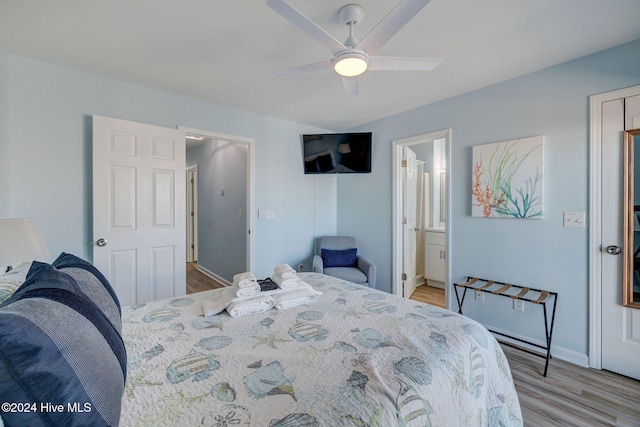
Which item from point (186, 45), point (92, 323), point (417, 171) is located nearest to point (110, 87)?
point (186, 45)

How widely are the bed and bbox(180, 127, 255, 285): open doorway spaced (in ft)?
A: 6.87

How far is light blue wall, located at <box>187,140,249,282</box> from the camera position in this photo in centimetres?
382

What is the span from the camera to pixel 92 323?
826mm

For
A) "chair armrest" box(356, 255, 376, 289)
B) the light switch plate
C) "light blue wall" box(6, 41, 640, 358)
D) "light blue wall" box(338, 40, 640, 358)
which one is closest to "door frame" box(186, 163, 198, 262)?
"light blue wall" box(6, 41, 640, 358)

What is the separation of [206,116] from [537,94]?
313 centimetres

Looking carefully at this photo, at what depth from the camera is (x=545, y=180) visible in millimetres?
2336

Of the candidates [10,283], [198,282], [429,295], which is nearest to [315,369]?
[10,283]

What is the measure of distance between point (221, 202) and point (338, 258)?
7.03 feet

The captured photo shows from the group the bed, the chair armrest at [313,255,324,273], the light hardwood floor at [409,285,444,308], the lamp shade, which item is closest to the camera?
the bed

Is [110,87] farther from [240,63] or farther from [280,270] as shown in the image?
[280,270]

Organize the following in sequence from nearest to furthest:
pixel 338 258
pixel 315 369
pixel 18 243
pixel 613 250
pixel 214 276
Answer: pixel 315 369 < pixel 18 243 < pixel 613 250 < pixel 338 258 < pixel 214 276

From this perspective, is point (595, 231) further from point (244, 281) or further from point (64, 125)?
point (64, 125)

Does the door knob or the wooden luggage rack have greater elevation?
the door knob

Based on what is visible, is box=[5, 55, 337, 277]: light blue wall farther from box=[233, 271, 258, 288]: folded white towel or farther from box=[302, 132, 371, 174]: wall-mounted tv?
box=[233, 271, 258, 288]: folded white towel
